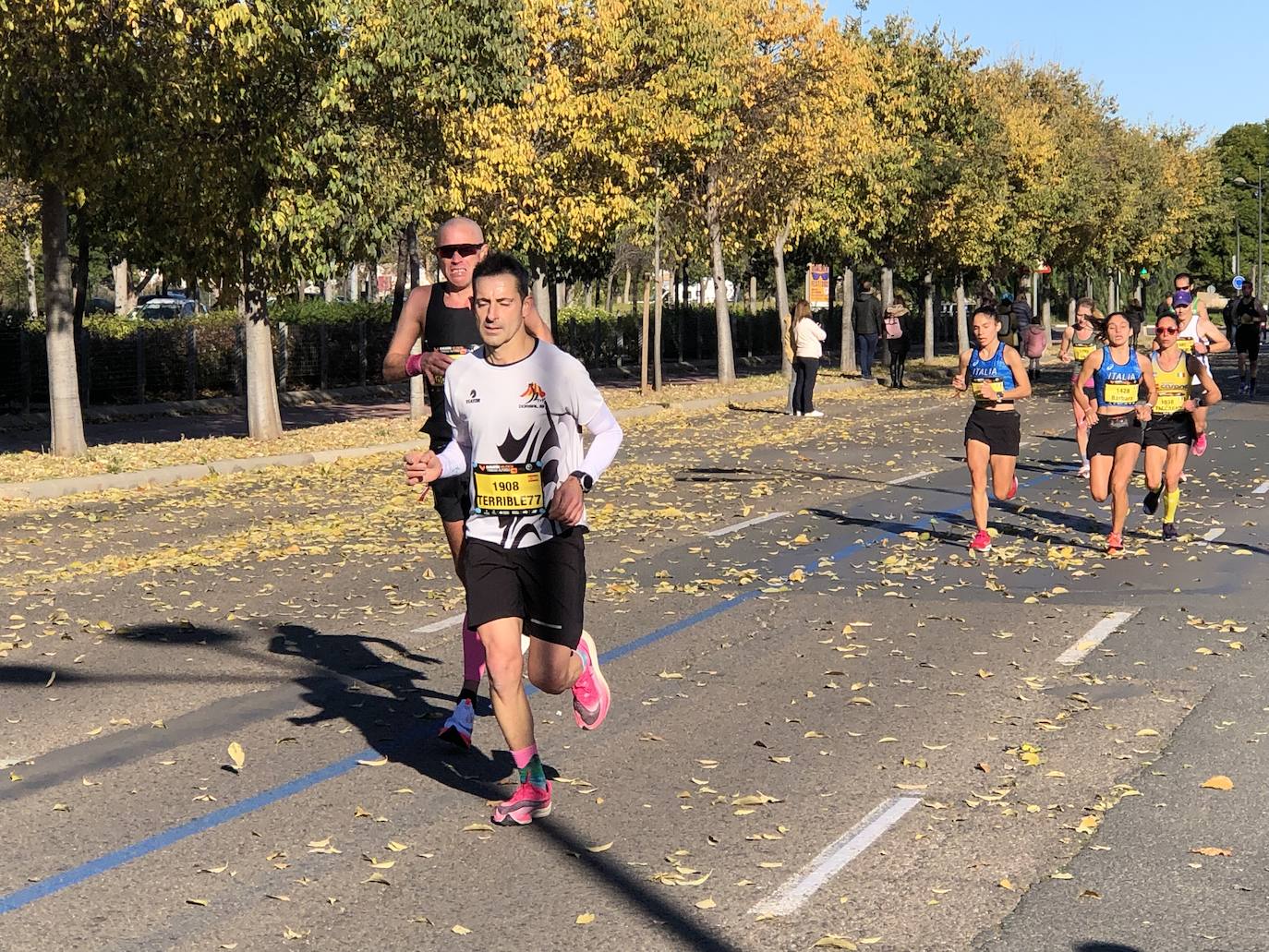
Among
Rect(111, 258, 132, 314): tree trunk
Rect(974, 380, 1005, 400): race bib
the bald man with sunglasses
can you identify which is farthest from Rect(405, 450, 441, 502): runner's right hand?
Rect(111, 258, 132, 314): tree trunk

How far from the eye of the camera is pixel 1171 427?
13.6 meters

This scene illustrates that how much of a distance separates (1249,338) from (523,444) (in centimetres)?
2804

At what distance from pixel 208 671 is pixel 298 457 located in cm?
1248

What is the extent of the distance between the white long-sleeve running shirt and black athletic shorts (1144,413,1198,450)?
8.55 meters

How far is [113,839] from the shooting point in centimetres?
597

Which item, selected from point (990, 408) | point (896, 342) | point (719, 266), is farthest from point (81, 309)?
point (990, 408)

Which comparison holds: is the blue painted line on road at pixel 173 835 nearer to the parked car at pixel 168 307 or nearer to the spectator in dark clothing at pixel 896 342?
the spectator in dark clothing at pixel 896 342

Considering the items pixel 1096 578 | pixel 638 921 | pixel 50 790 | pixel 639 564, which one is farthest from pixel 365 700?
pixel 1096 578

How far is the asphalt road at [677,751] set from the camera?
5.20 meters

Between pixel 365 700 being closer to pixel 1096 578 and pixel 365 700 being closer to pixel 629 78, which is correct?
pixel 1096 578

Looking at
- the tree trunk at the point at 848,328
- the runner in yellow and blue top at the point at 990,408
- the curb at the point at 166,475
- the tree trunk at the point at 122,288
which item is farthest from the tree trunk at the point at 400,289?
the tree trunk at the point at 122,288

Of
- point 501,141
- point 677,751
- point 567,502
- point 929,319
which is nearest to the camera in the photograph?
point 567,502

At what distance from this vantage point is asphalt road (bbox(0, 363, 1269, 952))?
520 cm

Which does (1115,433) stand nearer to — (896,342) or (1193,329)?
(1193,329)
